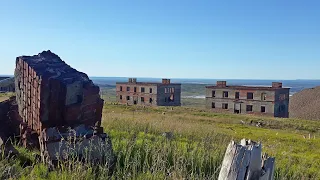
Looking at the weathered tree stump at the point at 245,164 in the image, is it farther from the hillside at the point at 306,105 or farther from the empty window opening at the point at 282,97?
the hillside at the point at 306,105

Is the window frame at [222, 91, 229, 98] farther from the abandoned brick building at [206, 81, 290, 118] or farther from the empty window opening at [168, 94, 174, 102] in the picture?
the empty window opening at [168, 94, 174, 102]

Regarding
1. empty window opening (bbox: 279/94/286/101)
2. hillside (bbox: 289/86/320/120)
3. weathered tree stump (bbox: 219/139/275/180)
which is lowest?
hillside (bbox: 289/86/320/120)

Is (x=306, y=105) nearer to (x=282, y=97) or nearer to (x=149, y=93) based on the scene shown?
(x=282, y=97)

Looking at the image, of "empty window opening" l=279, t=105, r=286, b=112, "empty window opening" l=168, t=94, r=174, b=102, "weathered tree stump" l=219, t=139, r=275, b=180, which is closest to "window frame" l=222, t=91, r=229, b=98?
"empty window opening" l=279, t=105, r=286, b=112

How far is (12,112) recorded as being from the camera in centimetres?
732

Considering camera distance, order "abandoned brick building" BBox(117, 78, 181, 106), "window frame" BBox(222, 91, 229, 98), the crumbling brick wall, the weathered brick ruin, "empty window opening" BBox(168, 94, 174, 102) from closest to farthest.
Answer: the weathered brick ruin, the crumbling brick wall, "window frame" BBox(222, 91, 229, 98), "abandoned brick building" BBox(117, 78, 181, 106), "empty window opening" BBox(168, 94, 174, 102)

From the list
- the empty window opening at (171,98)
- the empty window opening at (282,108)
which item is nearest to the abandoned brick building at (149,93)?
the empty window opening at (171,98)

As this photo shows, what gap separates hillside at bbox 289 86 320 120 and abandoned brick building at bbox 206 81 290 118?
457 cm

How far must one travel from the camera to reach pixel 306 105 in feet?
192

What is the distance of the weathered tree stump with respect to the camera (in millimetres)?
2738

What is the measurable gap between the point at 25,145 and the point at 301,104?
62.5 metres

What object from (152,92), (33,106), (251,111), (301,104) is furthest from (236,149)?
(301,104)

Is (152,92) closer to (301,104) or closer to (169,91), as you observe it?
(169,91)

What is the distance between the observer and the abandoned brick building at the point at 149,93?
2451 inches
